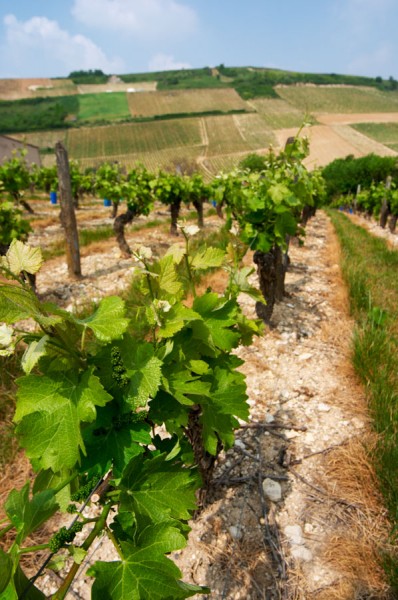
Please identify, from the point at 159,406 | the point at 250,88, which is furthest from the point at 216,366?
the point at 250,88

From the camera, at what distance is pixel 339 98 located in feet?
293

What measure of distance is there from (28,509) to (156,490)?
450 millimetres

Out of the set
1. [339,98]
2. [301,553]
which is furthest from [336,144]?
[301,553]

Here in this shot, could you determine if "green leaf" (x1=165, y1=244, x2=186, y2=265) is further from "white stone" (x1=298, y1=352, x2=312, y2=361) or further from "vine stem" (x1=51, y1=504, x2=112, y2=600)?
"white stone" (x1=298, y1=352, x2=312, y2=361)

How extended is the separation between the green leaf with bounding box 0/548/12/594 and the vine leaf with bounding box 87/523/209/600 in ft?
0.68

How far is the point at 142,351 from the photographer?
122 centimetres

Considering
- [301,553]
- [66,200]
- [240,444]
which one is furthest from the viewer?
[66,200]

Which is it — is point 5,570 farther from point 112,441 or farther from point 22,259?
point 22,259

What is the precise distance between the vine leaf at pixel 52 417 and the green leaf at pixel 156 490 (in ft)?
0.77

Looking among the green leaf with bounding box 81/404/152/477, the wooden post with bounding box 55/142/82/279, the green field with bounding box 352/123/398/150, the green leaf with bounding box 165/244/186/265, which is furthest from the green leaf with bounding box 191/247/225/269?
the green field with bounding box 352/123/398/150

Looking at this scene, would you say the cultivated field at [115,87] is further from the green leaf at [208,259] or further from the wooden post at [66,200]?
the green leaf at [208,259]

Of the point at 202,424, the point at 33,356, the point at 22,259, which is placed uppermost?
the point at 22,259

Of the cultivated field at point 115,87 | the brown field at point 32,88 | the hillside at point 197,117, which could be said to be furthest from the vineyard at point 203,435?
the cultivated field at point 115,87

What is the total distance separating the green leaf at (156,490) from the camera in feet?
3.93
